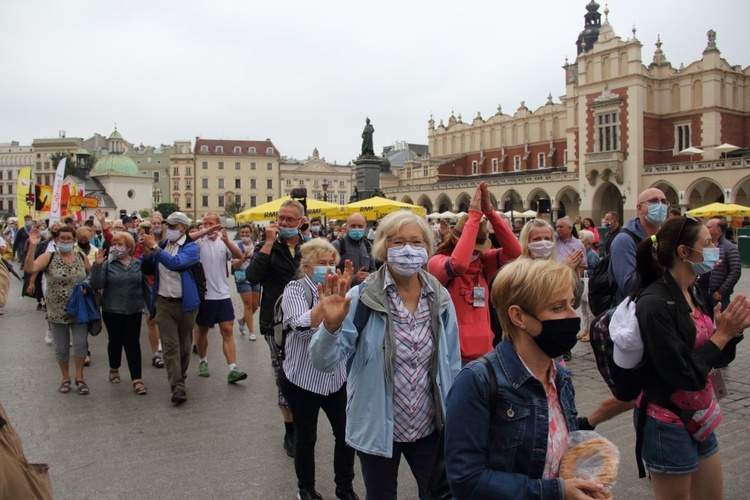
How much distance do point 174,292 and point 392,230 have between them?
4467 mm

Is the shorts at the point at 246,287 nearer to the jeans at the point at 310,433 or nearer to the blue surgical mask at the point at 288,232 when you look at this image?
the blue surgical mask at the point at 288,232

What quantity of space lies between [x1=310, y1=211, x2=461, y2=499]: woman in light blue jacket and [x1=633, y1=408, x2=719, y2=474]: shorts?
1.02 m

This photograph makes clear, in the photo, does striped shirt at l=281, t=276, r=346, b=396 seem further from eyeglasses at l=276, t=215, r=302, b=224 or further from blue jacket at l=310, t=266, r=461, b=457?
eyeglasses at l=276, t=215, r=302, b=224

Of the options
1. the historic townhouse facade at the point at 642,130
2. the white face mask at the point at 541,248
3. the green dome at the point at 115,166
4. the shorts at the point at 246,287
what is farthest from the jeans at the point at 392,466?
the green dome at the point at 115,166

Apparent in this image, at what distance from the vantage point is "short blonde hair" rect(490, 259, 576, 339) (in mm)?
2127

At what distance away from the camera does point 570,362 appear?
8.59 metres

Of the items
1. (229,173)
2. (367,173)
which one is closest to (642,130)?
(367,173)

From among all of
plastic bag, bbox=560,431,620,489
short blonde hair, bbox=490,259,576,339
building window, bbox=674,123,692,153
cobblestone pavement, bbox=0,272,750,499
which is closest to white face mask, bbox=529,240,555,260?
cobblestone pavement, bbox=0,272,750,499

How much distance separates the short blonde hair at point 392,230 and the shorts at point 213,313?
5.01 meters

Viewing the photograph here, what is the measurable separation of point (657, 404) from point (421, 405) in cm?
117

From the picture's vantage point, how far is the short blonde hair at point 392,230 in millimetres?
3418

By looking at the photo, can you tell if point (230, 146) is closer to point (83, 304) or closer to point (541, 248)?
point (83, 304)

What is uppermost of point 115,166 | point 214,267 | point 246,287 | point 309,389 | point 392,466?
point 115,166

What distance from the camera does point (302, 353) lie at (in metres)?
4.34
